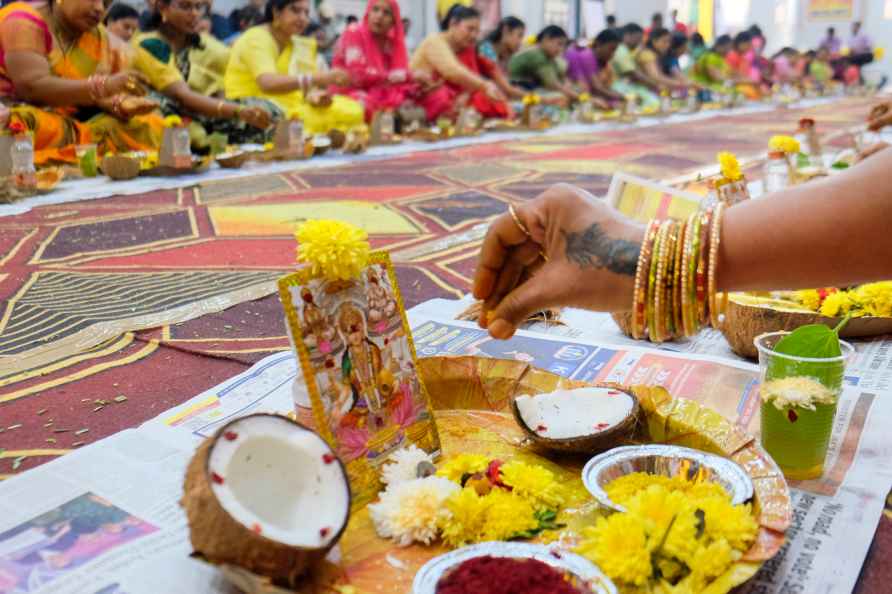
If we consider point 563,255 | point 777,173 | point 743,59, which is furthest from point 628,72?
point 563,255

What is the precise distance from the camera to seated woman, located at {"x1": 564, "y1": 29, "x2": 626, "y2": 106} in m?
9.57

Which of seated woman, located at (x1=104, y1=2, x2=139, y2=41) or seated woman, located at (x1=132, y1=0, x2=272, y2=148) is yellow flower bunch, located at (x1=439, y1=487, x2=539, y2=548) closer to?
seated woman, located at (x1=132, y1=0, x2=272, y2=148)

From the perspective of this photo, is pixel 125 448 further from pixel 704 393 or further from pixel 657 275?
pixel 704 393

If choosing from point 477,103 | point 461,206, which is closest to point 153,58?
point 461,206

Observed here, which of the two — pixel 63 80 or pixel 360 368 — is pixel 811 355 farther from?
pixel 63 80

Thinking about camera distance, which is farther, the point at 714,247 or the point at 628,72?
the point at 628,72

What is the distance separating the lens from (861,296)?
1.49 meters

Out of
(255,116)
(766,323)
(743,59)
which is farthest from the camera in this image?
(743,59)

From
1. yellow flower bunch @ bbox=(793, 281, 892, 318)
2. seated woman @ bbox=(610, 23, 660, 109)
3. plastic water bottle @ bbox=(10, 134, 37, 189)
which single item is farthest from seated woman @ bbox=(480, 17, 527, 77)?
yellow flower bunch @ bbox=(793, 281, 892, 318)

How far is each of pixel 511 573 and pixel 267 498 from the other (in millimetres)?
228

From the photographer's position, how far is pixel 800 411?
3.25ft

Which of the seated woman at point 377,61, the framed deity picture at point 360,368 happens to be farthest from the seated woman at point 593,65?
the framed deity picture at point 360,368

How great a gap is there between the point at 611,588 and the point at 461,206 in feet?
8.25

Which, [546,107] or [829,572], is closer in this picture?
[829,572]
